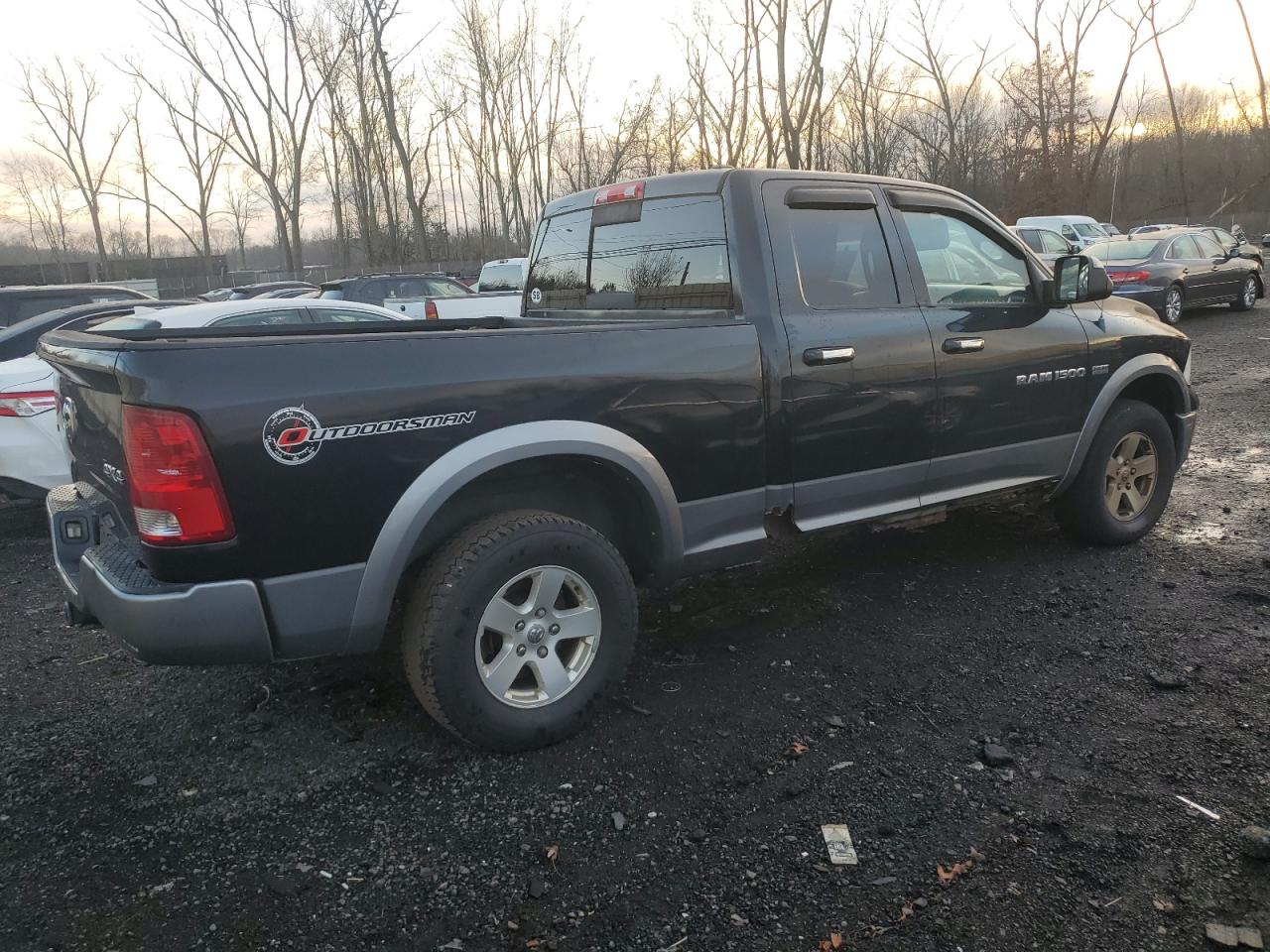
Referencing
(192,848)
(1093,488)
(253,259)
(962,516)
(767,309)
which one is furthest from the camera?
(253,259)

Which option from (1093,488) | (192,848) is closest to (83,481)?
(192,848)

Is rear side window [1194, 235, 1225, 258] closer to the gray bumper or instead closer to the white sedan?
the white sedan

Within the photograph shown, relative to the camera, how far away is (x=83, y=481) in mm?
3201

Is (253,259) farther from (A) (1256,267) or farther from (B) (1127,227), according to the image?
(A) (1256,267)

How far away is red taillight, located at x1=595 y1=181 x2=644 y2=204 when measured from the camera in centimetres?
409

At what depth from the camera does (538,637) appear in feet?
10.1

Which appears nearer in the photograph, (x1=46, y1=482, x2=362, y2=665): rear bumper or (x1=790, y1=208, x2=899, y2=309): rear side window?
(x1=46, y1=482, x2=362, y2=665): rear bumper

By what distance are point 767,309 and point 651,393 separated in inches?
27.0

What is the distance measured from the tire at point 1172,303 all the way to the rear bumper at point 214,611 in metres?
15.7

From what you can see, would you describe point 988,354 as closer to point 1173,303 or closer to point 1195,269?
point 1173,303

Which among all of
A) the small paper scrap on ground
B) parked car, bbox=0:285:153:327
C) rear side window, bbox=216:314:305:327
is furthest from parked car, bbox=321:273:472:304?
the small paper scrap on ground

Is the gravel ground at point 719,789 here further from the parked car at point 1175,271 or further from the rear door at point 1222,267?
the rear door at point 1222,267

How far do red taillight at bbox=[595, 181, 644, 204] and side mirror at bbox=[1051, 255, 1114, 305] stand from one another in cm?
208

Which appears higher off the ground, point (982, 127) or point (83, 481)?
point (982, 127)
